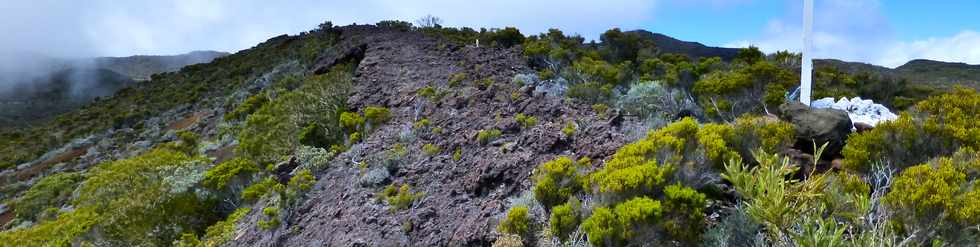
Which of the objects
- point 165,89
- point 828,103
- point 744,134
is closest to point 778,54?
point 828,103

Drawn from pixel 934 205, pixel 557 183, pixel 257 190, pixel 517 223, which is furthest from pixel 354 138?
pixel 934 205

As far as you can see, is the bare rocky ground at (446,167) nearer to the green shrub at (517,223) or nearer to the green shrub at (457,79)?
the green shrub at (457,79)

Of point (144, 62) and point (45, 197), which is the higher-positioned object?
point (144, 62)

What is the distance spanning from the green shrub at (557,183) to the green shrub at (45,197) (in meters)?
15.5

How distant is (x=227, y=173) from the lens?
9.69 metres

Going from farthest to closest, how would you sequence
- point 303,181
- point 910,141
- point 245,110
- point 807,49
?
1. point 245,110
2. point 303,181
3. point 807,49
4. point 910,141

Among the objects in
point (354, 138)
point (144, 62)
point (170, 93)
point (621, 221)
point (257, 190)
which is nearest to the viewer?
point (621, 221)

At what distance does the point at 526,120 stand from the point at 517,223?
3.20 metres

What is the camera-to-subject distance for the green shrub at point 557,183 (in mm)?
4977

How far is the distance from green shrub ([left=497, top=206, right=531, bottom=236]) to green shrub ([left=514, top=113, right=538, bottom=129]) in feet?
9.66

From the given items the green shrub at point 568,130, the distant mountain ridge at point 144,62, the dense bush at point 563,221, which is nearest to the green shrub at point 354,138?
the green shrub at point 568,130

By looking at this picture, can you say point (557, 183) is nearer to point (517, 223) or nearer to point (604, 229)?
point (517, 223)

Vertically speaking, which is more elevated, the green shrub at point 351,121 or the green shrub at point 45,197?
the green shrub at point 351,121

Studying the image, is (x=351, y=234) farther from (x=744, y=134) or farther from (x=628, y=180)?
(x=744, y=134)
